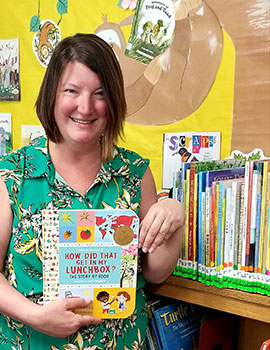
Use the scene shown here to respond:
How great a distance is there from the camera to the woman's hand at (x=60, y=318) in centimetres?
109

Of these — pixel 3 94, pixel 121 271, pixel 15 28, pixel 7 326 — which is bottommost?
pixel 7 326

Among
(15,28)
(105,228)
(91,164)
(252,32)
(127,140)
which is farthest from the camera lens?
(15,28)

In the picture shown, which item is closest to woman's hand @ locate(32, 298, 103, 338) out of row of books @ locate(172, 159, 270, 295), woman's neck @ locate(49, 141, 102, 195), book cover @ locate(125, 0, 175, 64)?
woman's neck @ locate(49, 141, 102, 195)

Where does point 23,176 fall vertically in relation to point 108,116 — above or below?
below

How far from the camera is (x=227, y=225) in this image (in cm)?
131

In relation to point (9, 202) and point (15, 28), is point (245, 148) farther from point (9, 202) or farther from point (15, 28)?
point (15, 28)

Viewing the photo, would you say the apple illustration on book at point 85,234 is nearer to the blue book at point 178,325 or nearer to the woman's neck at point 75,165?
the woman's neck at point 75,165

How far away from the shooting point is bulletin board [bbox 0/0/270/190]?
1606mm

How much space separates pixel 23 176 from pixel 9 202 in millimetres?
80

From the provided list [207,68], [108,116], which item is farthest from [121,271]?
[207,68]

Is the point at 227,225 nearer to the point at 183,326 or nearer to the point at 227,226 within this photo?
the point at 227,226

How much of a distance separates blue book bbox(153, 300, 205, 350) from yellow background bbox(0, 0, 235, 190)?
585 millimetres

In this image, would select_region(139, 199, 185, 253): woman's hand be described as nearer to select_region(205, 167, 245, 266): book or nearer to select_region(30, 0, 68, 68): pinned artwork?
select_region(205, 167, 245, 266): book

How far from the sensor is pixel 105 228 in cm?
114
